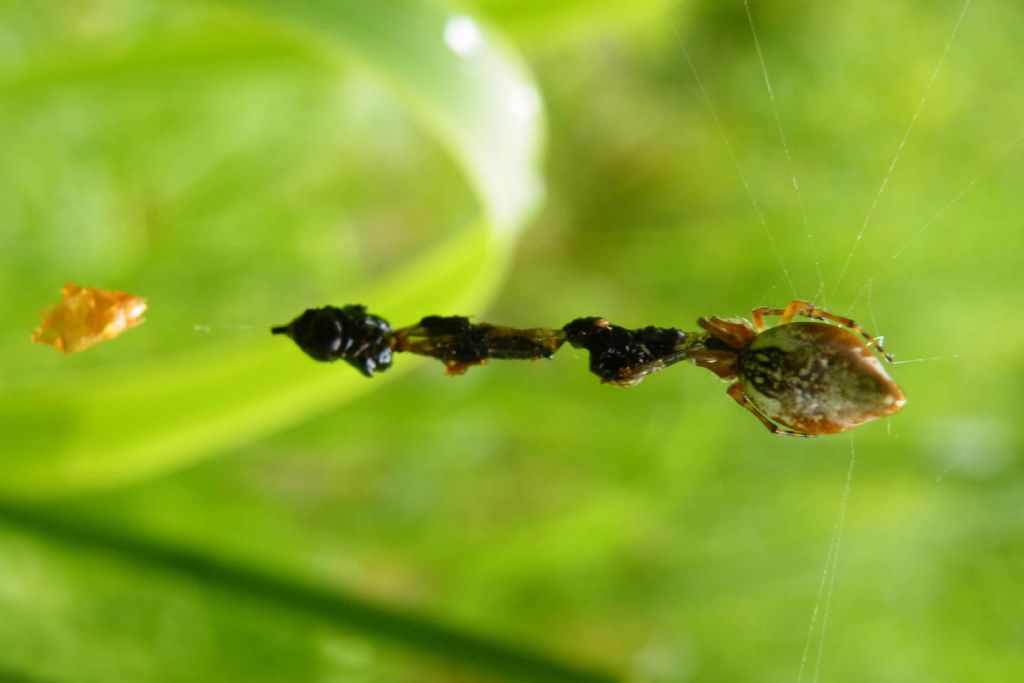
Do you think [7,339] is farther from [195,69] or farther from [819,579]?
[819,579]

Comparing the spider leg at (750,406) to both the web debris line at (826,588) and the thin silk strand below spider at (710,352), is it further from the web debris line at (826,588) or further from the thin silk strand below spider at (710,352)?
the web debris line at (826,588)

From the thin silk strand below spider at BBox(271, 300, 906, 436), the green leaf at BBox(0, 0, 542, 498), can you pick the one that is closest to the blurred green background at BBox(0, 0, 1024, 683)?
the green leaf at BBox(0, 0, 542, 498)

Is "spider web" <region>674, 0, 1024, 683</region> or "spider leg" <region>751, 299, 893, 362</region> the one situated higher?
"spider web" <region>674, 0, 1024, 683</region>

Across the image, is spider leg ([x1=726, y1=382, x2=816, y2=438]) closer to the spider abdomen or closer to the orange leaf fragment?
the spider abdomen

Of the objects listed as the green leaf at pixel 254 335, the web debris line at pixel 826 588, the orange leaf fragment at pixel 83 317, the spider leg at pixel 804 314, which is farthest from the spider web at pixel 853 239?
the orange leaf fragment at pixel 83 317

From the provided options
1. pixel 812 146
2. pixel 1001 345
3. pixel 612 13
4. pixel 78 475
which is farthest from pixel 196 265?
pixel 1001 345

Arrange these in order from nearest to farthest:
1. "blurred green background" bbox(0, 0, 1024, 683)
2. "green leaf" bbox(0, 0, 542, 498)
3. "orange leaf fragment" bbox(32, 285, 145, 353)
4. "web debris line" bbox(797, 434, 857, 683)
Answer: "orange leaf fragment" bbox(32, 285, 145, 353) < "green leaf" bbox(0, 0, 542, 498) < "blurred green background" bbox(0, 0, 1024, 683) < "web debris line" bbox(797, 434, 857, 683)
